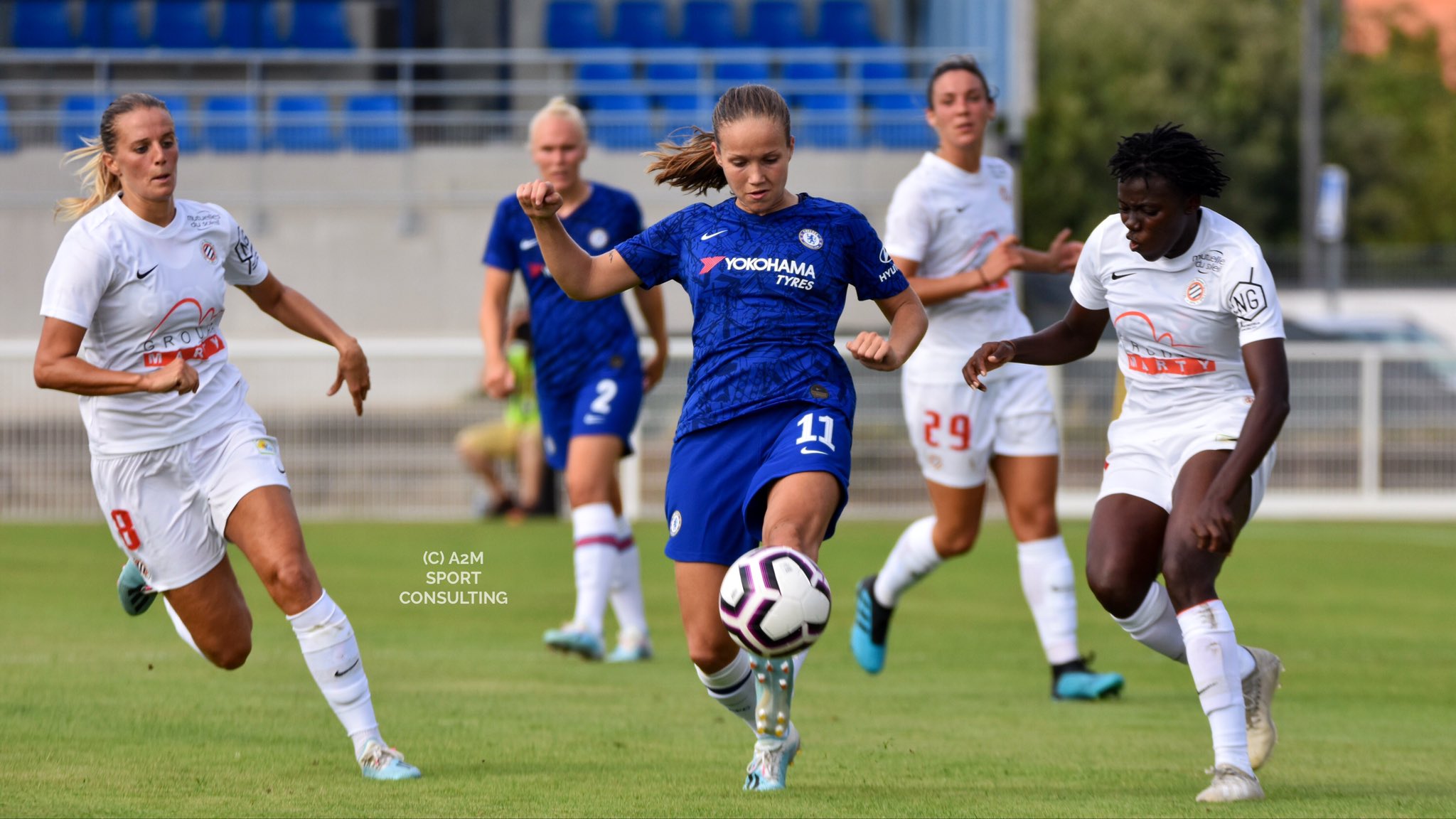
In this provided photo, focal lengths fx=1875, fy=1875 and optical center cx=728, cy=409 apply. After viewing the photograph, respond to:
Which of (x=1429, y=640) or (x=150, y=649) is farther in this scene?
(x=1429, y=640)

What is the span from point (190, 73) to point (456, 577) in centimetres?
1587

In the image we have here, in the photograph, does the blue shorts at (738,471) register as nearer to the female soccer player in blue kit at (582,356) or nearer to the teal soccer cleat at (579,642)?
the female soccer player in blue kit at (582,356)

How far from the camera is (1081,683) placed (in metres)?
7.89

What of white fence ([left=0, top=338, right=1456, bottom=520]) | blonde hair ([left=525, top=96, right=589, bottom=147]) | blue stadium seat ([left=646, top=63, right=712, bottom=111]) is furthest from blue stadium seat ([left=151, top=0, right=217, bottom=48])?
blonde hair ([left=525, top=96, right=589, bottom=147])

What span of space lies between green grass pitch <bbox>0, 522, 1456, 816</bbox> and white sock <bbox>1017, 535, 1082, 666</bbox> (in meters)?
0.24

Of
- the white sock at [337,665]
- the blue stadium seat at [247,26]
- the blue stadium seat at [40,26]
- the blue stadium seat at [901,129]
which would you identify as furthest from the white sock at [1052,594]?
the blue stadium seat at [40,26]

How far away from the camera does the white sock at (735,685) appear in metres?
5.78

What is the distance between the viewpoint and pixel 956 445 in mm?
8305

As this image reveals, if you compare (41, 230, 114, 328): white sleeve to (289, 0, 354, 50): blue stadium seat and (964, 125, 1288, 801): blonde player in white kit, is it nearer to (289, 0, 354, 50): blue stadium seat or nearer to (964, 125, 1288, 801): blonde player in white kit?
(964, 125, 1288, 801): blonde player in white kit

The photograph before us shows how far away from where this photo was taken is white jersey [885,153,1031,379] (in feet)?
26.9

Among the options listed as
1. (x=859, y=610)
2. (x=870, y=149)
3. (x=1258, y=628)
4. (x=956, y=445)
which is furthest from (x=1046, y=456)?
(x=870, y=149)

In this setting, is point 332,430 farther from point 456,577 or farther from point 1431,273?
point 1431,273

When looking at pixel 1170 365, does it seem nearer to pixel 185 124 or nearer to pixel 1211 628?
pixel 1211 628

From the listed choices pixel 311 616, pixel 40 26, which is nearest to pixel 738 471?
pixel 311 616
